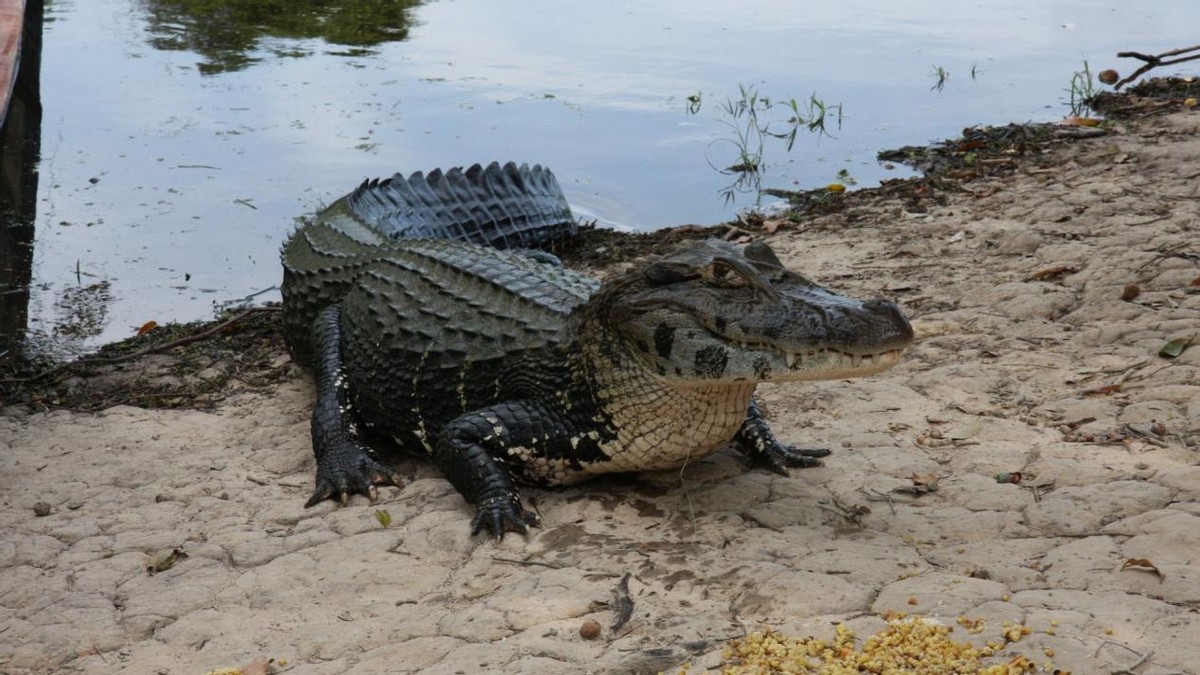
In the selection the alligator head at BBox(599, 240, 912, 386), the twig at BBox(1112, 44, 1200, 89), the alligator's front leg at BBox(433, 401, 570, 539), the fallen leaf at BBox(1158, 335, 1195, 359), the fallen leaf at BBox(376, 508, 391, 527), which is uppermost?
the twig at BBox(1112, 44, 1200, 89)

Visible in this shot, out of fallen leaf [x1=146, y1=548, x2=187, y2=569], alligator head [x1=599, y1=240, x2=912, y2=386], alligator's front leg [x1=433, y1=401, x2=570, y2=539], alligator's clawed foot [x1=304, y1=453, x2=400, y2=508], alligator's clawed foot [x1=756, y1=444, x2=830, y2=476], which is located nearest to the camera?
alligator head [x1=599, y1=240, x2=912, y2=386]

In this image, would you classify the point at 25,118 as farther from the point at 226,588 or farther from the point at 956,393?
the point at 956,393

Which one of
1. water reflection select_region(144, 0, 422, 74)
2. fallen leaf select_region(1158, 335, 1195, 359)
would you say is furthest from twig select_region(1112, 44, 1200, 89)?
water reflection select_region(144, 0, 422, 74)

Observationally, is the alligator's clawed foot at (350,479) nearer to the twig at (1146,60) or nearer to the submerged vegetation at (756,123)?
the submerged vegetation at (756,123)

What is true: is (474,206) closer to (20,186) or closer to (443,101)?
(20,186)

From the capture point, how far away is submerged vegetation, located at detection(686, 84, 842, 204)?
968cm

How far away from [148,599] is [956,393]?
317cm

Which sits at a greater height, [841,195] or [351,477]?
[841,195]

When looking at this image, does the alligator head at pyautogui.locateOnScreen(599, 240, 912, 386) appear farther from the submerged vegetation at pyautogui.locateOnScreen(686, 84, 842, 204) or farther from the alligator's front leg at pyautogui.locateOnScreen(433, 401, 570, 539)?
the submerged vegetation at pyautogui.locateOnScreen(686, 84, 842, 204)

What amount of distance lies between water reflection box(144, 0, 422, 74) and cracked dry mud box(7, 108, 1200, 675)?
8.03 m

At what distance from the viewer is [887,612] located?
10.9ft

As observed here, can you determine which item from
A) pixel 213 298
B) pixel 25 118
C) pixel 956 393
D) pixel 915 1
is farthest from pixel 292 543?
pixel 915 1

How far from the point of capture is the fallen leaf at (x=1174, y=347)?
5.05 m

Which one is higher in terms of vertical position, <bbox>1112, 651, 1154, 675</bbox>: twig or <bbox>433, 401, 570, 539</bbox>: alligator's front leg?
<bbox>1112, 651, 1154, 675</bbox>: twig
